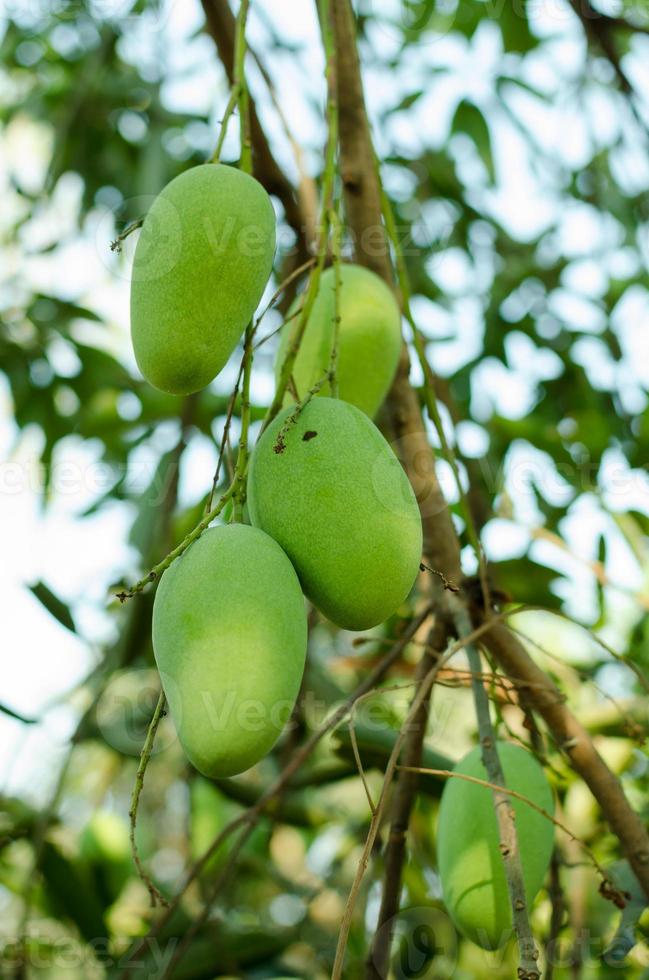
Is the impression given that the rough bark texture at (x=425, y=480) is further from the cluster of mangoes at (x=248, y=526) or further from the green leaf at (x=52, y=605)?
the green leaf at (x=52, y=605)

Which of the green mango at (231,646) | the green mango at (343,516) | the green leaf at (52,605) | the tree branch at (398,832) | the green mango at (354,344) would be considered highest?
the green mango at (354,344)

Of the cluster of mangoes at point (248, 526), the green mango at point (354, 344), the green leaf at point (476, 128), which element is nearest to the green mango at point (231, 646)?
the cluster of mangoes at point (248, 526)

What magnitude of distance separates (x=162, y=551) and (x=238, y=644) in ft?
3.28

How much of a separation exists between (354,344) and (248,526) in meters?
0.32

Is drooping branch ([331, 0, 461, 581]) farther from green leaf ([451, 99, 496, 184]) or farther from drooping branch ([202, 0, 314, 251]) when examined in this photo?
green leaf ([451, 99, 496, 184])

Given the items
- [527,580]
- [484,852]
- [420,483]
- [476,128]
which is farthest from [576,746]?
[476,128]

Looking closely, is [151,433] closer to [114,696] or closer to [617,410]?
[114,696]

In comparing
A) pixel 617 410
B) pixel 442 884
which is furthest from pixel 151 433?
pixel 442 884

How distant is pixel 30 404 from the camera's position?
1.86 m

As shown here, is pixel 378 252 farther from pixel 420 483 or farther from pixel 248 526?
pixel 248 526

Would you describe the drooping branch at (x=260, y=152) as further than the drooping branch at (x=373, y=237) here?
Yes

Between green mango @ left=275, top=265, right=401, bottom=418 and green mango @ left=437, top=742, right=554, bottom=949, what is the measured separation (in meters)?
0.36

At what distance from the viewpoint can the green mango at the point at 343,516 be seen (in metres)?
0.65

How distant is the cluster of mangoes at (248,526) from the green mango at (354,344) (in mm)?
183
